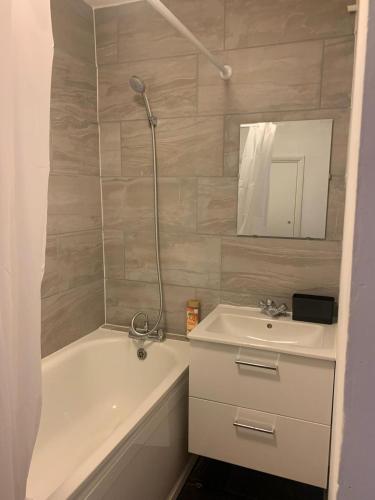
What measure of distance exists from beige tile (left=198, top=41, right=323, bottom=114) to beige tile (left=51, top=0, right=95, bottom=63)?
66 cm

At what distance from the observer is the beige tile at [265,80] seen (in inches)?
68.6

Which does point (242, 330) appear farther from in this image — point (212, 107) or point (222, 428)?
point (212, 107)

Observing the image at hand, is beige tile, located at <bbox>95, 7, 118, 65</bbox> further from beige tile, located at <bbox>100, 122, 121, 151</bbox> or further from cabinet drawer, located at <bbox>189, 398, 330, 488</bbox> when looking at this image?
cabinet drawer, located at <bbox>189, 398, 330, 488</bbox>

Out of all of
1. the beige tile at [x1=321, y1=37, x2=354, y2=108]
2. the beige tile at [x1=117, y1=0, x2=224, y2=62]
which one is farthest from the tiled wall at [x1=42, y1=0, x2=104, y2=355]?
the beige tile at [x1=321, y1=37, x2=354, y2=108]

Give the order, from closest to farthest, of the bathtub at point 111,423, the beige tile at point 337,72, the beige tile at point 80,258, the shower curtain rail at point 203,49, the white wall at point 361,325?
1. the white wall at point 361,325
2. the bathtub at point 111,423
3. the shower curtain rail at point 203,49
4. the beige tile at point 337,72
5. the beige tile at point 80,258

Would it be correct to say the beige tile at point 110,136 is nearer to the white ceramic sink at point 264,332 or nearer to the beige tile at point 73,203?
the beige tile at point 73,203

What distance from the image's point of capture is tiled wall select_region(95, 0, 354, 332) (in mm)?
1741

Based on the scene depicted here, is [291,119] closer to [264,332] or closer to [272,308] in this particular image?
[272,308]

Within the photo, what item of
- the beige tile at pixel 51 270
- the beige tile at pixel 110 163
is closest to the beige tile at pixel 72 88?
the beige tile at pixel 110 163

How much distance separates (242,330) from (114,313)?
883 millimetres

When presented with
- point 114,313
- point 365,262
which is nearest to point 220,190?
point 114,313

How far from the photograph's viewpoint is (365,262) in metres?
0.36

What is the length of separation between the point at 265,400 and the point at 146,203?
1219mm

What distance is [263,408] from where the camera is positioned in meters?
1.58
